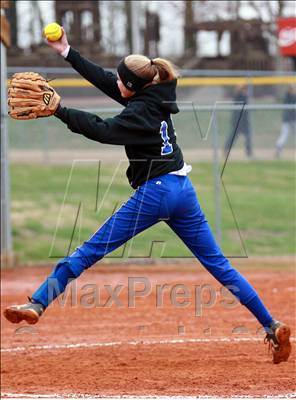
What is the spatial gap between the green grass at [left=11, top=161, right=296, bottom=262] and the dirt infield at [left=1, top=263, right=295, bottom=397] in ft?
6.60

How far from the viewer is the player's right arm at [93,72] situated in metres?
7.23

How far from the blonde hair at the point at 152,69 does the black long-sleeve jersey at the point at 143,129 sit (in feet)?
0.19

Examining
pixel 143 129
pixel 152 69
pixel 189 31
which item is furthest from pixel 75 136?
pixel 143 129

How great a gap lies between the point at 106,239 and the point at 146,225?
1.06 feet

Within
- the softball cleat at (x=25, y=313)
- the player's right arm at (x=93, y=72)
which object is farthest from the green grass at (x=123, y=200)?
the softball cleat at (x=25, y=313)

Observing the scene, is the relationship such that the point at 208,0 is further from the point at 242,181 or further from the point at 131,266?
the point at 131,266

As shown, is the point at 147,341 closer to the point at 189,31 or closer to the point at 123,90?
the point at 123,90

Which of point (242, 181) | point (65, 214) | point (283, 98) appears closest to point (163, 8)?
point (283, 98)

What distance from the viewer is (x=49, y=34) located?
707cm

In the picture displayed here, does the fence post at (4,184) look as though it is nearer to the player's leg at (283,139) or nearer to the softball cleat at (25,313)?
the player's leg at (283,139)

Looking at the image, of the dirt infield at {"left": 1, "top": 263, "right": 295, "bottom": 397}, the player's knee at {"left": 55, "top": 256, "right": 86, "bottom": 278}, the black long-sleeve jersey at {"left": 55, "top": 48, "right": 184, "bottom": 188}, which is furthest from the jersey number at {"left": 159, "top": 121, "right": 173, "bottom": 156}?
the dirt infield at {"left": 1, "top": 263, "right": 295, "bottom": 397}

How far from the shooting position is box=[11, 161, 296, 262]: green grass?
1526cm

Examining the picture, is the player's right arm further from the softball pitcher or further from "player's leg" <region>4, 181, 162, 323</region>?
"player's leg" <region>4, 181, 162, 323</region>

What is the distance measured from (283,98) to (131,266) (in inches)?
335
